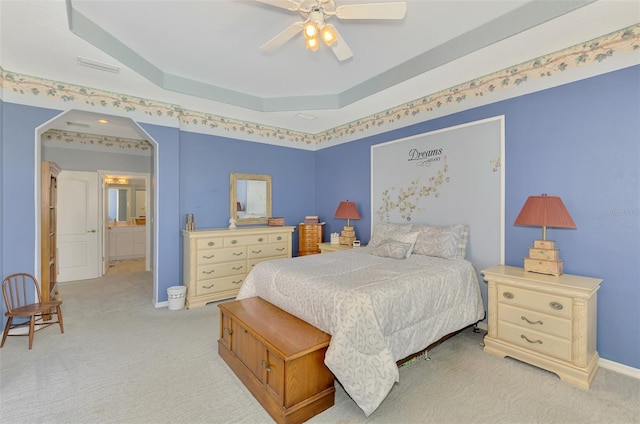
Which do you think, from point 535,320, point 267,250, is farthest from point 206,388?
point 535,320

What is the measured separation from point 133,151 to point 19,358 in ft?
14.6

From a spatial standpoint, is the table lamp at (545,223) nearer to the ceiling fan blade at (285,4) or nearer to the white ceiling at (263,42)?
the white ceiling at (263,42)

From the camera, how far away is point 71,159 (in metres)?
5.39

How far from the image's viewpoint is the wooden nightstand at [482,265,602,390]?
2193 mm

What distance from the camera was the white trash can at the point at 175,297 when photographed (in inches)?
153

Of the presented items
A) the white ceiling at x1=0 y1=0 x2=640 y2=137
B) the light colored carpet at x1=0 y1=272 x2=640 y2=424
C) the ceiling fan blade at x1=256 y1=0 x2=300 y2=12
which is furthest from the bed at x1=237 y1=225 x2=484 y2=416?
the ceiling fan blade at x1=256 y1=0 x2=300 y2=12

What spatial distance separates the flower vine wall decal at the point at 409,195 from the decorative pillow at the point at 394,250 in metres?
0.71

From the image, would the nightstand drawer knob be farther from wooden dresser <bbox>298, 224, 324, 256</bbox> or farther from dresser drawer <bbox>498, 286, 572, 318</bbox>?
wooden dresser <bbox>298, 224, 324, 256</bbox>

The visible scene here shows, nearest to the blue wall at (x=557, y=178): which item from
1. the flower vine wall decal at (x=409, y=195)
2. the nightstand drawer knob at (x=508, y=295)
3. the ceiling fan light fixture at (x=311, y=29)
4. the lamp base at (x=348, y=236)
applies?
the nightstand drawer knob at (x=508, y=295)

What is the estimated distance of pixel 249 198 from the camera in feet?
16.6

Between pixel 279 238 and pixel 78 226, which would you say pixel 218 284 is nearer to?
pixel 279 238

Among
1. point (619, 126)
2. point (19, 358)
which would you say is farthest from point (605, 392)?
point (19, 358)

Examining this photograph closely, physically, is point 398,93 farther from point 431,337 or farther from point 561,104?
point 431,337

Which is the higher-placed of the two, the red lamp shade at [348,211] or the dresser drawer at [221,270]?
the red lamp shade at [348,211]
